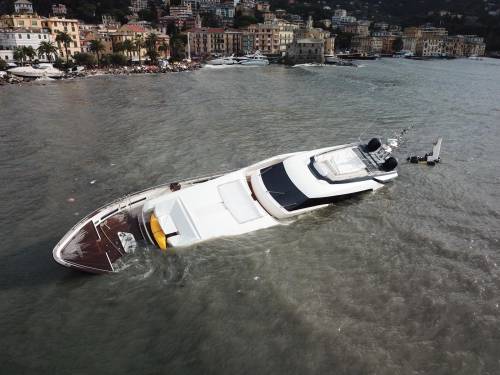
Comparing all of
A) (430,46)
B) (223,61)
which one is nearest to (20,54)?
(223,61)

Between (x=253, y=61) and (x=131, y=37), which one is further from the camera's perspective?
(x=253, y=61)

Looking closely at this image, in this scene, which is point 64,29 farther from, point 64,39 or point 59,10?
point 59,10

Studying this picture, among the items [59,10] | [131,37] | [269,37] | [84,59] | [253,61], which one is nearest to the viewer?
[84,59]

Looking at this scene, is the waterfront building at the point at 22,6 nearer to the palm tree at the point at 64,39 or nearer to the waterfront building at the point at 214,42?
the waterfront building at the point at 214,42

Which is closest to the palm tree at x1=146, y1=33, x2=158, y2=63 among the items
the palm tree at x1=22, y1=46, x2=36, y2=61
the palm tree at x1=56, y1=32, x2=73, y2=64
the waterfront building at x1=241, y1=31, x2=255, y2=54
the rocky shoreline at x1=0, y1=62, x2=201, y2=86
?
the rocky shoreline at x1=0, y1=62, x2=201, y2=86

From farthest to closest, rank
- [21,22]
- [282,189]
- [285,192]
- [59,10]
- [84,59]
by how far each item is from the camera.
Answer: [59,10], [21,22], [84,59], [282,189], [285,192]

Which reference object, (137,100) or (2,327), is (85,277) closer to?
(2,327)

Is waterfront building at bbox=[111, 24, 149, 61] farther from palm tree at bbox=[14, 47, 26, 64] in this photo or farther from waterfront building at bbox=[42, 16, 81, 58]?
palm tree at bbox=[14, 47, 26, 64]
